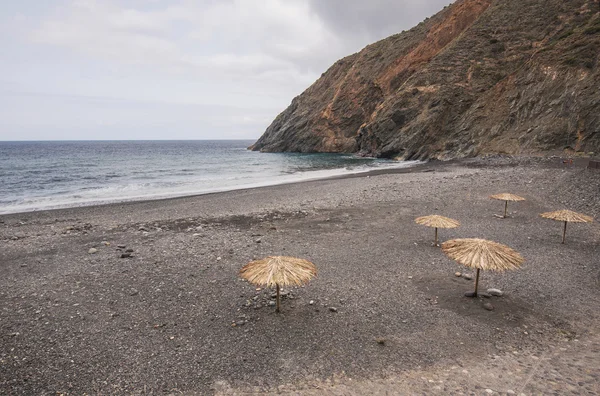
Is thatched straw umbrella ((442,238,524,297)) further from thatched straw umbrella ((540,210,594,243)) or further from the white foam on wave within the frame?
the white foam on wave

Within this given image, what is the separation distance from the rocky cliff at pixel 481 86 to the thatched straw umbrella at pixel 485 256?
30826 mm

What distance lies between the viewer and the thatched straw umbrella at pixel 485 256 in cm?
662

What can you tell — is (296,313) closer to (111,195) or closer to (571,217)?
(571,217)

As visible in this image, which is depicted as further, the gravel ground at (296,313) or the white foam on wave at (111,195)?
the white foam on wave at (111,195)

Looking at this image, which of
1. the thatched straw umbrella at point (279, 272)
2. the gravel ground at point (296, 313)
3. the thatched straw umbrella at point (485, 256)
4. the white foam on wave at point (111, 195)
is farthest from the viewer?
the white foam on wave at point (111, 195)

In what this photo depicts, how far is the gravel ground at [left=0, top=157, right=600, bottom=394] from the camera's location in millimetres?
5156

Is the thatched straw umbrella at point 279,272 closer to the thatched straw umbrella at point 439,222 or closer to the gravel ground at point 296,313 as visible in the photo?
the gravel ground at point 296,313

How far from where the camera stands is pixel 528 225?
41.1 feet

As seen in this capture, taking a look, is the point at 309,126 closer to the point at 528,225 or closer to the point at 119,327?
the point at 528,225

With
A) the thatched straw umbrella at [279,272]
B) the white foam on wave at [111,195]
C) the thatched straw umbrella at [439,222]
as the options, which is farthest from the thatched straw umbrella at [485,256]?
the white foam on wave at [111,195]

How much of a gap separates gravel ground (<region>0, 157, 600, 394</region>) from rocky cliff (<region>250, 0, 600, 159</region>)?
78.6ft

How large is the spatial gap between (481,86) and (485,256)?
43.8 m

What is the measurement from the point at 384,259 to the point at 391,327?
3346 mm

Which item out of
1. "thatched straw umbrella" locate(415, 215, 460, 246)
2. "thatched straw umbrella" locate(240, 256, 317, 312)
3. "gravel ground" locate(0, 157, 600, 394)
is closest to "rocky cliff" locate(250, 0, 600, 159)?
"gravel ground" locate(0, 157, 600, 394)
